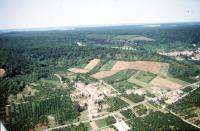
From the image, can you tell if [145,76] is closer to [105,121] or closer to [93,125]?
[105,121]

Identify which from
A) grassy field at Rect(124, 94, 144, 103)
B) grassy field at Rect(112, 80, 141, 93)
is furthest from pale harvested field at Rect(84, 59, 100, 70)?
grassy field at Rect(124, 94, 144, 103)

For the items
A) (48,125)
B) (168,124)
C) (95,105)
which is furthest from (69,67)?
(168,124)

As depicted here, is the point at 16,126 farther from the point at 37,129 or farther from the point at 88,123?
the point at 88,123

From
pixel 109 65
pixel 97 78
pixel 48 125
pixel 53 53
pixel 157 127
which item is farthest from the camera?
pixel 53 53

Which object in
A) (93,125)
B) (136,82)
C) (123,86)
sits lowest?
(93,125)

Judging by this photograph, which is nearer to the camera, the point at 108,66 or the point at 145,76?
the point at 145,76

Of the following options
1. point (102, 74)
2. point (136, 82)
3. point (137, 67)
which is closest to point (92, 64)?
point (102, 74)
